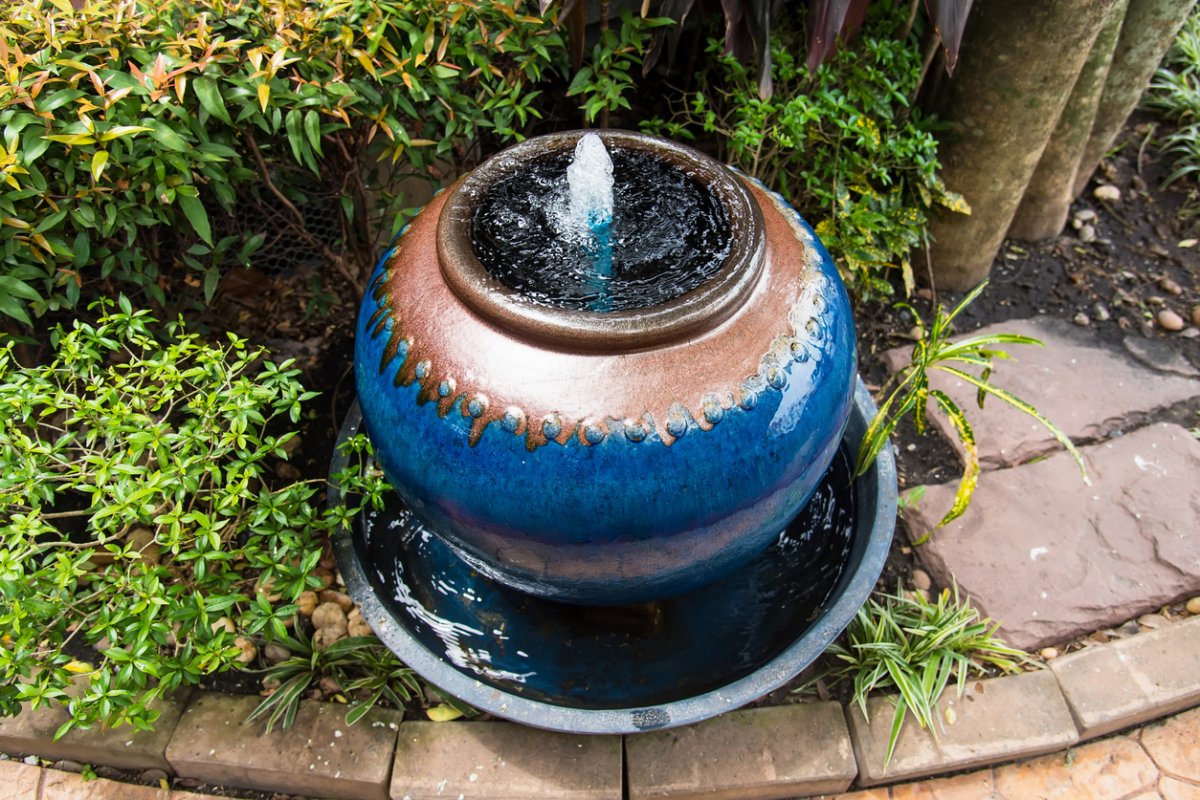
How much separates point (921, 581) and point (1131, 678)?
1.84 feet

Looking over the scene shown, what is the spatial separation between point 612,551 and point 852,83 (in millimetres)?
1947

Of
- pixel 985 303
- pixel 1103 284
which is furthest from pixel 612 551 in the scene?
pixel 1103 284

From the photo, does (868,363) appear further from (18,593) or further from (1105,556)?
(18,593)

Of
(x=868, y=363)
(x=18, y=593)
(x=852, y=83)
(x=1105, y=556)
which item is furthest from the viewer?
(x=868, y=363)

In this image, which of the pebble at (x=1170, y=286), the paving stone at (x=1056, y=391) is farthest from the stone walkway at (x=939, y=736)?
the pebble at (x=1170, y=286)

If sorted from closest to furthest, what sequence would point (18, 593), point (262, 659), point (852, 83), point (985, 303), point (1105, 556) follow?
point (18, 593) < point (262, 659) < point (1105, 556) < point (852, 83) < point (985, 303)

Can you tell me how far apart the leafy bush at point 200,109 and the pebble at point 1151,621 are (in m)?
2.24

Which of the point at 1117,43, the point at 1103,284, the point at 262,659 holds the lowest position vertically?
the point at 262,659

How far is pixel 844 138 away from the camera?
290cm

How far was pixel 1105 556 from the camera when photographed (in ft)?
8.43

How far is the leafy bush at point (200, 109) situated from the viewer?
1.93 metres

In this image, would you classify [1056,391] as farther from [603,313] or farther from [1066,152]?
[603,313]

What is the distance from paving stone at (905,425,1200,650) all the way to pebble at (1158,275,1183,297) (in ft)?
2.54

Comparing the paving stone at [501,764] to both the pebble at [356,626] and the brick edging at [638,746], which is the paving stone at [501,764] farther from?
the pebble at [356,626]
